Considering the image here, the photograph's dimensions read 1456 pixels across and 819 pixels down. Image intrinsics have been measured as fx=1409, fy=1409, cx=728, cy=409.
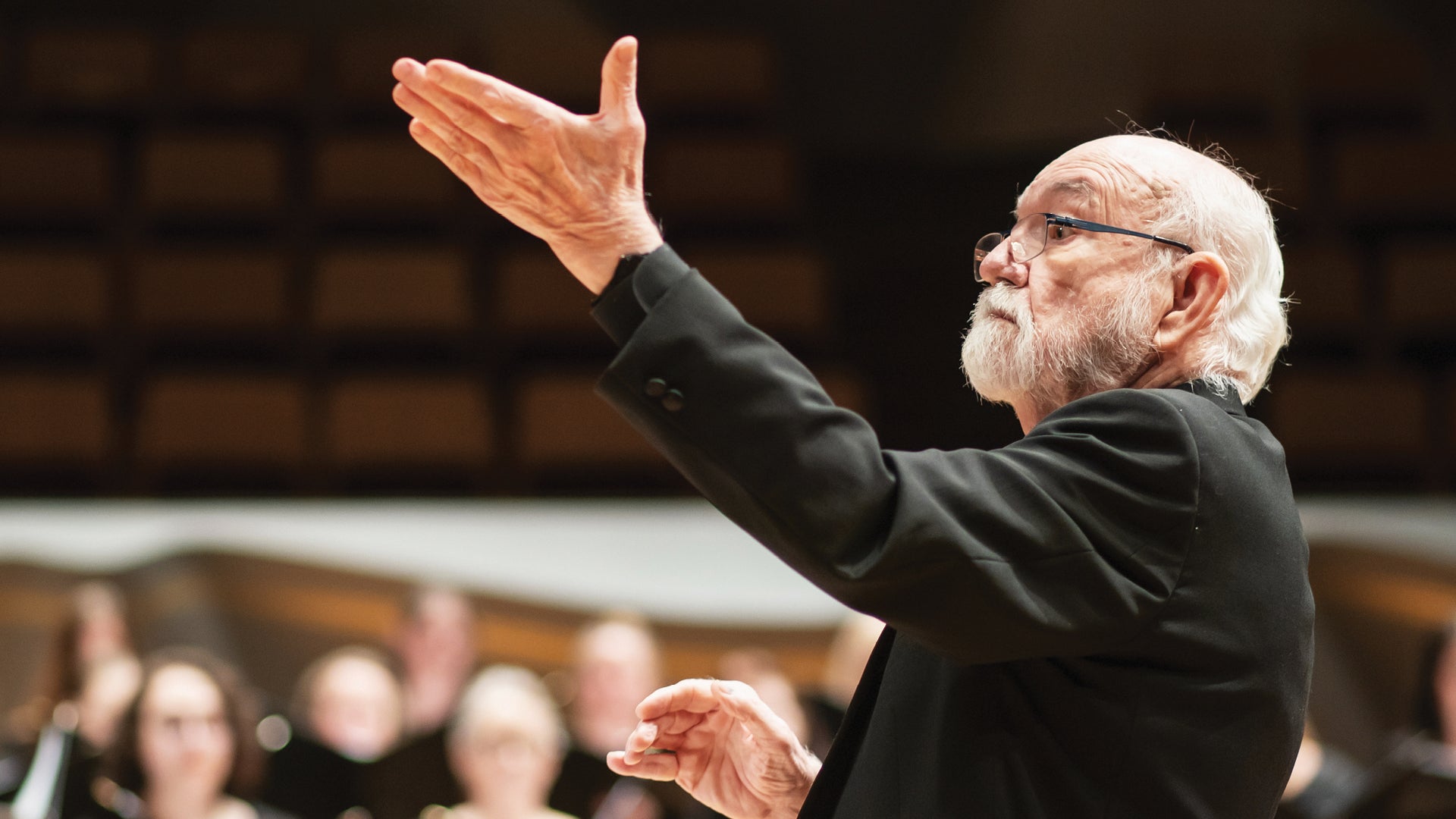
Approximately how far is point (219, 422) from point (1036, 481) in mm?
3784

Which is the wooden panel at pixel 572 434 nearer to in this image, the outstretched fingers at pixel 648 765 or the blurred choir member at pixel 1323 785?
the blurred choir member at pixel 1323 785

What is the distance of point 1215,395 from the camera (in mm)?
1054

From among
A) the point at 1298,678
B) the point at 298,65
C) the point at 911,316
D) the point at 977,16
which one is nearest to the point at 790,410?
the point at 1298,678

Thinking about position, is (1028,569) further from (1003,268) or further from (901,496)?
(1003,268)

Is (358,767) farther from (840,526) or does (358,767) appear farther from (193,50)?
(193,50)

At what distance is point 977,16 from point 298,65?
9.01 ft

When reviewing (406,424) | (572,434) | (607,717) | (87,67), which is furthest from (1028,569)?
(87,67)

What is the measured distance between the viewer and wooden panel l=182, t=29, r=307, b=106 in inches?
205

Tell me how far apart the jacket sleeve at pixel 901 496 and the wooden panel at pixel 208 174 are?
14.2 ft

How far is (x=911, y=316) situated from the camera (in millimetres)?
5035

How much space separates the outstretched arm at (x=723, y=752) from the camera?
1.18m

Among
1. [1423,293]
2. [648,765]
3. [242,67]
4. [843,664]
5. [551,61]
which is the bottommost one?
[843,664]

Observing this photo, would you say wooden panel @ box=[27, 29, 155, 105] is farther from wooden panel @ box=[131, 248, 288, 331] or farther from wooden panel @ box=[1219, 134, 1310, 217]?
wooden panel @ box=[1219, 134, 1310, 217]

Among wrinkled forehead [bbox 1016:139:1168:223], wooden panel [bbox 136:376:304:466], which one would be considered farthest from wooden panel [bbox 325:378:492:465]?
wrinkled forehead [bbox 1016:139:1168:223]
